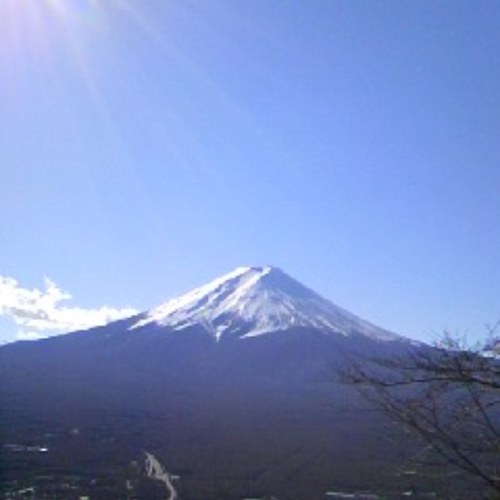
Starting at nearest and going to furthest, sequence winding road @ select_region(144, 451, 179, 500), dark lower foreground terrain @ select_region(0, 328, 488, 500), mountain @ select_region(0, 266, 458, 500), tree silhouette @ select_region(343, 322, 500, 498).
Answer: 1. tree silhouette @ select_region(343, 322, 500, 498)
2. winding road @ select_region(144, 451, 179, 500)
3. dark lower foreground terrain @ select_region(0, 328, 488, 500)
4. mountain @ select_region(0, 266, 458, 500)

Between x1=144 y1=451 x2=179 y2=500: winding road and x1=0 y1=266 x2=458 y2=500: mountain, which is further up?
x1=0 y1=266 x2=458 y2=500: mountain

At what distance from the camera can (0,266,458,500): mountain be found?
42.7 metres

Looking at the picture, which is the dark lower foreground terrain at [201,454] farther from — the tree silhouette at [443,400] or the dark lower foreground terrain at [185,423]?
the tree silhouette at [443,400]

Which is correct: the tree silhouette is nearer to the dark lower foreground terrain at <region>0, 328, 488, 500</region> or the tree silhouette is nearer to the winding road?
the dark lower foreground terrain at <region>0, 328, 488, 500</region>

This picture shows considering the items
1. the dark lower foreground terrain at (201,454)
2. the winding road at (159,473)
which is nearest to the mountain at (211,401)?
the dark lower foreground terrain at (201,454)

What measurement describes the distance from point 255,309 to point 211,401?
52.9 m

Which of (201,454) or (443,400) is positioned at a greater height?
(201,454)

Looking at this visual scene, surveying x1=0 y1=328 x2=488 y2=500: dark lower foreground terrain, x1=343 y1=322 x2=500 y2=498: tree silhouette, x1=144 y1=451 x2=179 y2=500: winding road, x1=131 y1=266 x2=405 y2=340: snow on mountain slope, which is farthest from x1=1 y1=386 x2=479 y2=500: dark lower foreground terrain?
x1=131 y1=266 x2=405 y2=340: snow on mountain slope

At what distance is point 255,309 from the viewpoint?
133750 mm

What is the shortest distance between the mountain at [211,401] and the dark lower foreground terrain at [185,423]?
0.57 feet

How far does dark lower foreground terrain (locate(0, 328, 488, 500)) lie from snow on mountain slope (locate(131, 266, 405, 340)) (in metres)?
8.41

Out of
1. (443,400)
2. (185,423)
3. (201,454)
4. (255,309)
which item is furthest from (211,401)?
(443,400)

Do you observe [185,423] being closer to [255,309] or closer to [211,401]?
[211,401]

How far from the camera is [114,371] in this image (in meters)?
97.9
